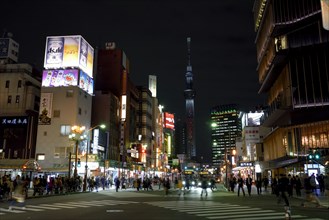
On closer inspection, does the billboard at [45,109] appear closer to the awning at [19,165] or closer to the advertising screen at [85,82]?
the advertising screen at [85,82]

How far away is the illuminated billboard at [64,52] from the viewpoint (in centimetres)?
5906

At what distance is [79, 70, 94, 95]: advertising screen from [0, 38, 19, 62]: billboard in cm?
2464

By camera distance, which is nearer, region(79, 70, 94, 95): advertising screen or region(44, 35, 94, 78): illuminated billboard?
region(44, 35, 94, 78): illuminated billboard

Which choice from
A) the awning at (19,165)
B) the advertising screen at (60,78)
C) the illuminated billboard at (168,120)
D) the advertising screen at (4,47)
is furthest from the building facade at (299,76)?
the illuminated billboard at (168,120)

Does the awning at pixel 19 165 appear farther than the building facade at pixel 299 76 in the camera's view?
Answer: No

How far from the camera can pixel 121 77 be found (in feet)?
250

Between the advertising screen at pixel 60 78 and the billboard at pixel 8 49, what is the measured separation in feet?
74.3

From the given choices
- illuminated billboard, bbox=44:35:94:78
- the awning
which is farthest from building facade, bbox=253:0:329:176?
illuminated billboard, bbox=44:35:94:78

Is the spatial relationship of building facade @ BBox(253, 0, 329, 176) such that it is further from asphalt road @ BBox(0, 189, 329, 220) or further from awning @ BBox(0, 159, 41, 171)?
awning @ BBox(0, 159, 41, 171)

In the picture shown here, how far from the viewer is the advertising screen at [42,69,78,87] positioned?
58.1 m

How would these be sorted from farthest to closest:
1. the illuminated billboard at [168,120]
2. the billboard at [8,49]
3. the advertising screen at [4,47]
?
the illuminated billboard at [168,120], the billboard at [8,49], the advertising screen at [4,47]

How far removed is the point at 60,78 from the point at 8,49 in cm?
2642

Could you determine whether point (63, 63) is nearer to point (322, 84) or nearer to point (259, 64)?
point (259, 64)

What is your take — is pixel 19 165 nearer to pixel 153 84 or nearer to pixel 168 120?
pixel 153 84
